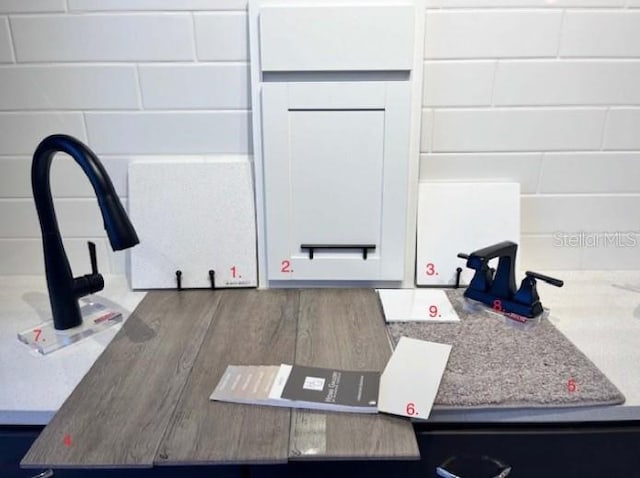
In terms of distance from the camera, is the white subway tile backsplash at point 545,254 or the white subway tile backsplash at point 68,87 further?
the white subway tile backsplash at point 545,254

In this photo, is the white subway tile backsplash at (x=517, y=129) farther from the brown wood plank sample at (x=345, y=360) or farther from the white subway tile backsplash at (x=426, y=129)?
the brown wood plank sample at (x=345, y=360)

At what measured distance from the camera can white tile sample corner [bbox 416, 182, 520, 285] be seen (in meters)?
1.16

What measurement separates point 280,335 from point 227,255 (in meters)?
0.30

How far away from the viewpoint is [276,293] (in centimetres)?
115

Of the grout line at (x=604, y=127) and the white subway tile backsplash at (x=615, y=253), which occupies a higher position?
the grout line at (x=604, y=127)

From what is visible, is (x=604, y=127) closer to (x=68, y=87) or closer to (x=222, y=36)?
(x=222, y=36)

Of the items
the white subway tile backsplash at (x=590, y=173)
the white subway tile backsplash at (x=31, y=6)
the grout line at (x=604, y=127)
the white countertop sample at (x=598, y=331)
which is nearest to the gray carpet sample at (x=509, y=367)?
the white countertop sample at (x=598, y=331)

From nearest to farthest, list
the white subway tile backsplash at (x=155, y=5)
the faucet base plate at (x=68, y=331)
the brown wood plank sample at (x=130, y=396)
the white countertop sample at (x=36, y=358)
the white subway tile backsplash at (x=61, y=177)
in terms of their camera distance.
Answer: the brown wood plank sample at (x=130, y=396)
the white countertop sample at (x=36, y=358)
the faucet base plate at (x=68, y=331)
the white subway tile backsplash at (x=155, y=5)
the white subway tile backsplash at (x=61, y=177)

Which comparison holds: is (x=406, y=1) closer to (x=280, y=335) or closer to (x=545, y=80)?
(x=545, y=80)

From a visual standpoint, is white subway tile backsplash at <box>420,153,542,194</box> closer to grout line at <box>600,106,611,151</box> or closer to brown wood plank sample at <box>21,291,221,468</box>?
grout line at <box>600,106,611,151</box>

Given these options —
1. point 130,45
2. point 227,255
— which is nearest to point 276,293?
point 227,255

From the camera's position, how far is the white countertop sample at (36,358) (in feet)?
2.51

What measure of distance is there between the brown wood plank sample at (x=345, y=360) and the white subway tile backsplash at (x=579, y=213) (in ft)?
1.52

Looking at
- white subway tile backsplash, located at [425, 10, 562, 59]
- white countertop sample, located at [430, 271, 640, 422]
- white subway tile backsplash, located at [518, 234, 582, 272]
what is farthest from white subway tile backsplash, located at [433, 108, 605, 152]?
white countertop sample, located at [430, 271, 640, 422]
